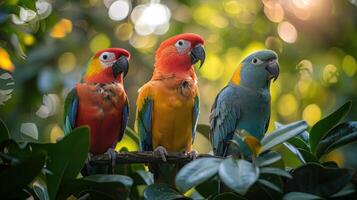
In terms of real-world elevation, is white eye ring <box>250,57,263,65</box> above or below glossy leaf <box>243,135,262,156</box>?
above

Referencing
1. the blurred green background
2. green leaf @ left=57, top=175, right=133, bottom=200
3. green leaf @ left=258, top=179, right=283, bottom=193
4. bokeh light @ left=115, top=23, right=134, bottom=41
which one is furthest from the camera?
bokeh light @ left=115, top=23, right=134, bottom=41

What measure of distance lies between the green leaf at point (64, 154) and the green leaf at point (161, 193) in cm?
20

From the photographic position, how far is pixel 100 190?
1453 mm

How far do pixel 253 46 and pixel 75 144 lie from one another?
273 cm

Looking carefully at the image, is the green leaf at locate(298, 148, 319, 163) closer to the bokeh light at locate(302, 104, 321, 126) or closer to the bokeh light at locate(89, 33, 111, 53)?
the bokeh light at locate(302, 104, 321, 126)

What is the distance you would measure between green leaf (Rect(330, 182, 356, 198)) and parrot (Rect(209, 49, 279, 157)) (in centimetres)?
85

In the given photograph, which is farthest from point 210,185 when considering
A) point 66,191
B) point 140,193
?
point 66,191

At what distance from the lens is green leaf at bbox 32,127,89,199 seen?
54.2 inches

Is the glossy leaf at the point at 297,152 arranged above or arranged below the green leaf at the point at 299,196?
above

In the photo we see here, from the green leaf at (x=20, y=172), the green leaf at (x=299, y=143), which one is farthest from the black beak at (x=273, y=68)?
the green leaf at (x=20, y=172)

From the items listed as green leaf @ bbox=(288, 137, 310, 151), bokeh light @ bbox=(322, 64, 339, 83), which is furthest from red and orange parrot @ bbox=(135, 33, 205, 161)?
bokeh light @ bbox=(322, 64, 339, 83)

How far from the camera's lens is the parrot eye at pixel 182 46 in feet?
7.46

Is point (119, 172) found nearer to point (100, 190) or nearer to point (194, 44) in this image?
point (100, 190)

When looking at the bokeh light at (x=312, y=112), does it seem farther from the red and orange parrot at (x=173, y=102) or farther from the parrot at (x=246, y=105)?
the red and orange parrot at (x=173, y=102)
